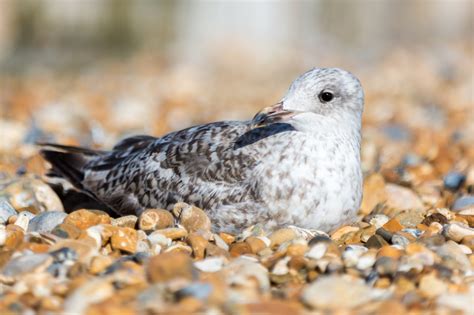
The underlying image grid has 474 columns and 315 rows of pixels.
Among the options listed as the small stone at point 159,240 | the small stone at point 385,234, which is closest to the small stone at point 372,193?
the small stone at point 385,234

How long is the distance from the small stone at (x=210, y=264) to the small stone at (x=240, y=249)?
259 millimetres

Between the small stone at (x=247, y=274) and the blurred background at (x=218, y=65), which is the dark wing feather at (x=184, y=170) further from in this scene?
the blurred background at (x=218, y=65)

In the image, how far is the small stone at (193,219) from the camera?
436cm

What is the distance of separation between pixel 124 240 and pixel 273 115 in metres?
1.11

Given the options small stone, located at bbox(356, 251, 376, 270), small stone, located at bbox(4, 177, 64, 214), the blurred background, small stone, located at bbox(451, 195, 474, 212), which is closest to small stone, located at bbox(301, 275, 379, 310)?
small stone, located at bbox(356, 251, 376, 270)

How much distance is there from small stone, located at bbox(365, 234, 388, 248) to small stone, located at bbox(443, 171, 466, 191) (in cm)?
182

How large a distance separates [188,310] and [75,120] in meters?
6.02

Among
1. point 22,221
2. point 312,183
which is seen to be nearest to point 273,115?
point 312,183

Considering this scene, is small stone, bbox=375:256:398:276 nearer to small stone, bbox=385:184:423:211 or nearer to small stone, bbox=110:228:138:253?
small stone, bbox=110:228:138:253

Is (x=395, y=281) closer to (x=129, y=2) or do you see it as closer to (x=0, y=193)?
(x=0, y=193)

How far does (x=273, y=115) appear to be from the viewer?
4.44 meters

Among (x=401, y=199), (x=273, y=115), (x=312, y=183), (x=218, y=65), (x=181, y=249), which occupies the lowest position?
(x=218, y=65)

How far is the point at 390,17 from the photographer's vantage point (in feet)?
73.7

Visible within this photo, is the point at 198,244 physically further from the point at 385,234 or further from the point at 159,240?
the point at 385,234
